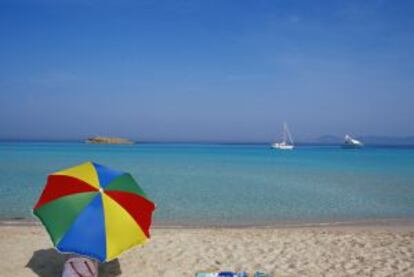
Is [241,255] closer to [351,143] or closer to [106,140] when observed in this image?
[351,143]

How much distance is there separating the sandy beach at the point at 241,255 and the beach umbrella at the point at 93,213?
1.73 metres

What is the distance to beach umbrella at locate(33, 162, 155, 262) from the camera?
5.61 metres

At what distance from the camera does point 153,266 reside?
25.0ft

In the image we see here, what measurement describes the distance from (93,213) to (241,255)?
3.70 metres

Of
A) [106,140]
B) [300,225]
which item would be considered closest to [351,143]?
[106,140]

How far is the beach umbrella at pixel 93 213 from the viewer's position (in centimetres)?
561

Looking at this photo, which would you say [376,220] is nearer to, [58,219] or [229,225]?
[229,225]

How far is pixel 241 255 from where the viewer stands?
8406 mm

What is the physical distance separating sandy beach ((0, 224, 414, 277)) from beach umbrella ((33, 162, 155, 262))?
1.73m

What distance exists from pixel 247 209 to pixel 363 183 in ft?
45.2

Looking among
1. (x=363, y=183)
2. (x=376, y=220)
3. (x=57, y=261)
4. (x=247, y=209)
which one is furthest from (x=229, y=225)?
(x=363, y=183)

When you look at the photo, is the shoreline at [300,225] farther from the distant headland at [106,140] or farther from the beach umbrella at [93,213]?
the distant headland at [106,140]

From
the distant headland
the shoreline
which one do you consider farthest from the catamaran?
the shoreline

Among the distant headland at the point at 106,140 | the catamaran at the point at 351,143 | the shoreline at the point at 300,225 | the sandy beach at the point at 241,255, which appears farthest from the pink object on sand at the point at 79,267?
the distant headland at the point at 106,140
